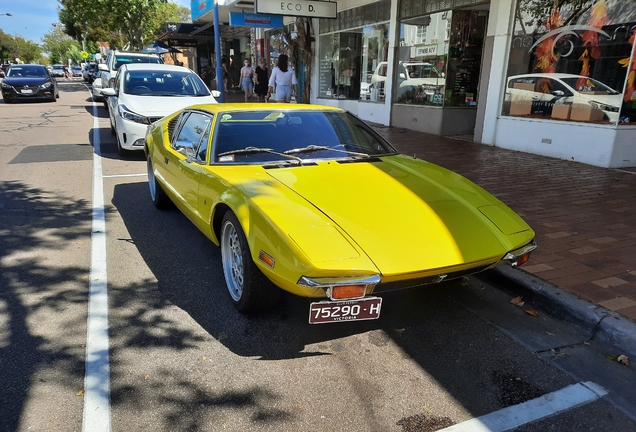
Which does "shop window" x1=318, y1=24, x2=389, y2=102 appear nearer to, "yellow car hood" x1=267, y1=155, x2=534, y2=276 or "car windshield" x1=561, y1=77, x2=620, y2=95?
"car windshield" x1=561, y1=77, x2=620, y2=95

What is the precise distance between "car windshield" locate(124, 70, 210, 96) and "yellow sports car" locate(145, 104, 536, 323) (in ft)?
17.5

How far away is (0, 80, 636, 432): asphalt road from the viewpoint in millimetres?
2365

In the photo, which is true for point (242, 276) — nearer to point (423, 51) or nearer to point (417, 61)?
point (423, 51)

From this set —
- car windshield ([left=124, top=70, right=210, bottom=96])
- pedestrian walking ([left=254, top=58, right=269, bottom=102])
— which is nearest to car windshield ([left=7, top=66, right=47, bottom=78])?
pedestrian walking ([left=254, top=58, right=269, bottom=102])

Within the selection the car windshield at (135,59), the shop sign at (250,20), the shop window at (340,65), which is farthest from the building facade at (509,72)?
the car windshield at (135,59)

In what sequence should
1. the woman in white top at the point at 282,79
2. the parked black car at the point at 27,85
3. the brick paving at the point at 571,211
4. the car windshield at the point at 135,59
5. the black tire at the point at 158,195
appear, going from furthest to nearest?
1. the parked black car at the point at 27,85
2. the car windshield at the point at 135,59
3. the woman in white top at the point at 282,79
4. the black tire at the point at 158,195
5. the brick paving at the point at 571,211

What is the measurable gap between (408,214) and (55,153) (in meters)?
8.58

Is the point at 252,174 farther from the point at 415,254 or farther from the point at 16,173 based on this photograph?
the point at 16,173

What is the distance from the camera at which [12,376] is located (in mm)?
2592

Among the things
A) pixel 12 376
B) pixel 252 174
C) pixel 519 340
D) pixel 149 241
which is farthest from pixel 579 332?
pixel 149 241

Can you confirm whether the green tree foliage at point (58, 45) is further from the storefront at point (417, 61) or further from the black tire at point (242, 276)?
the black tire at point (242, 276)

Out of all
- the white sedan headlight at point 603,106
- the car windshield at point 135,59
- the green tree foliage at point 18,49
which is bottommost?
the white sedan headlight at point 603,106

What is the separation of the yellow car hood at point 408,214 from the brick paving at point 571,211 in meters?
0.85

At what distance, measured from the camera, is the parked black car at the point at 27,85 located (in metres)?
19.7
